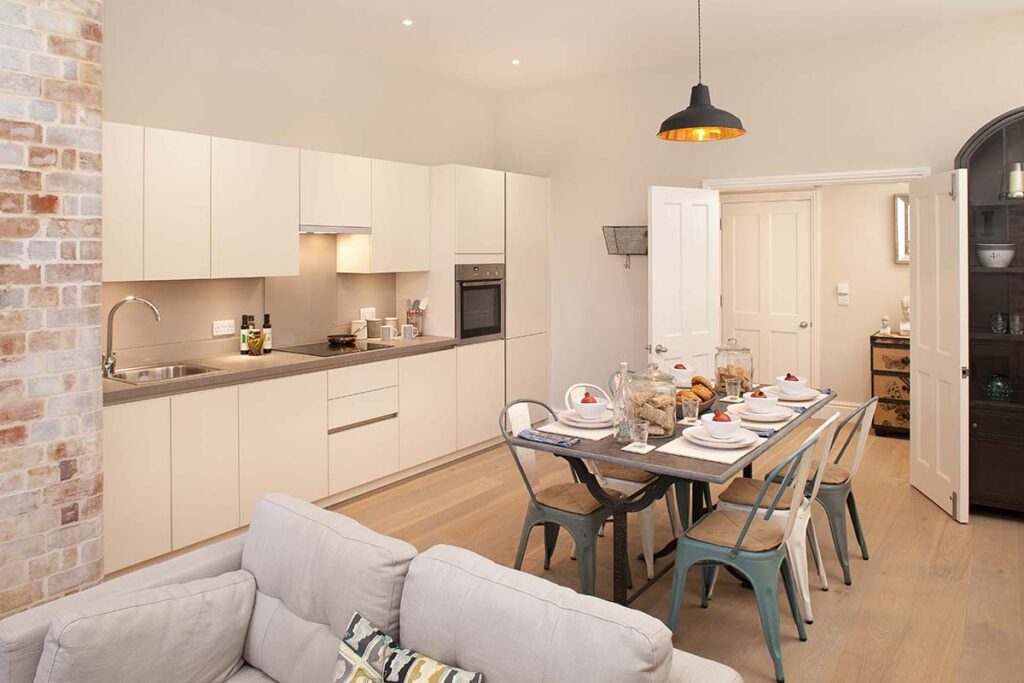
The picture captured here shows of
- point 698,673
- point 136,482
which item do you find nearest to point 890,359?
point 698,673

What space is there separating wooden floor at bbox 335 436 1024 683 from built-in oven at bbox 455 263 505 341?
1.14m

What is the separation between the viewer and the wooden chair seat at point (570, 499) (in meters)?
3.19

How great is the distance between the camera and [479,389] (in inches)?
227

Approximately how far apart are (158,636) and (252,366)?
2.48 meters

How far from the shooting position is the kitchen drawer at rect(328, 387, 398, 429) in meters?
4.60

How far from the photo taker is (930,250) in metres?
4.53

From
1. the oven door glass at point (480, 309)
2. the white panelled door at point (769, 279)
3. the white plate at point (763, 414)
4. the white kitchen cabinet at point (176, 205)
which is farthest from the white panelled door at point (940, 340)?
the white kitchen cabinet at point (176, 205)

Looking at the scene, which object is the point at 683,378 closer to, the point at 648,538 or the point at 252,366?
the point at 648,538

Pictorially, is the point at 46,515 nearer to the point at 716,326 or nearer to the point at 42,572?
the point at 42,572

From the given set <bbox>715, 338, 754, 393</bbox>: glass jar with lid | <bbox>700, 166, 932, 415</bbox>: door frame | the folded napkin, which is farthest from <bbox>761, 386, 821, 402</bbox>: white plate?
<bbox>700, 166, 932, 415</bbox>: door frame

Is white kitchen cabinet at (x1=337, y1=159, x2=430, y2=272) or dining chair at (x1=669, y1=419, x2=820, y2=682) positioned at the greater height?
white kitchen cabinet at (x1=337, y1=159, x2=430, y2=272)

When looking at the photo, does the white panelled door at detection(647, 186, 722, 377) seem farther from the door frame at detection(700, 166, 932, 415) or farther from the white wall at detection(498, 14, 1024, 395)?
the white wall at detection(498, 14, 1024, 395)

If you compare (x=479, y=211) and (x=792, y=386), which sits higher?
(x=479, y=211)

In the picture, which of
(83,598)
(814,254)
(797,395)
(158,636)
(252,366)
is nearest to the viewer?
(158,636)
